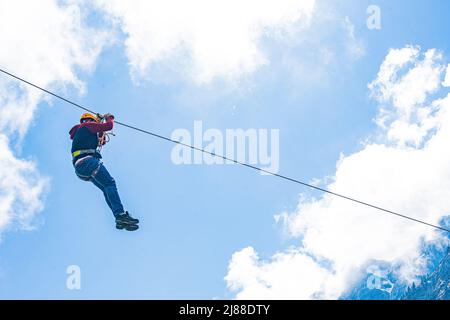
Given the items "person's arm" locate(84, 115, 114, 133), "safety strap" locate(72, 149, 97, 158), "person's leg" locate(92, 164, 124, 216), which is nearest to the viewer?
"person's leg" locate(92, 164, 124, 216)

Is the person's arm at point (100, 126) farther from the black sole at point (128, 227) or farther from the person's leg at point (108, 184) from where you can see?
the black sole at point (128, 227)

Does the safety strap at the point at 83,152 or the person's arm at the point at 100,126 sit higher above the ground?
the person's arm at the point at 100,126

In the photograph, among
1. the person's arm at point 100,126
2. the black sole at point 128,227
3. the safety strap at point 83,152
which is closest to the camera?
the black sole at point 128,227

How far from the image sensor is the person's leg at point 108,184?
1157cm

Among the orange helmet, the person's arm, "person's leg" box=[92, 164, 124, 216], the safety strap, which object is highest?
the orange helmet

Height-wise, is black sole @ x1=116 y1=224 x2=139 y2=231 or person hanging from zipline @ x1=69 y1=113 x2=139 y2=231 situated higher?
person hanging from zipline @ x1=69 y1=113 x2=139 y2=231

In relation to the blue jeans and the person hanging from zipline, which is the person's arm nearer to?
the person hanging from zipline

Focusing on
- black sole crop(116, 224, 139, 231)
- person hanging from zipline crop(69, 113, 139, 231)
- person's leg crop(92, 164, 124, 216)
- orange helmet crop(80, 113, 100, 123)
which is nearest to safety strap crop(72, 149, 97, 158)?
person hanging from zipline crop(69, 113, 139, 231)

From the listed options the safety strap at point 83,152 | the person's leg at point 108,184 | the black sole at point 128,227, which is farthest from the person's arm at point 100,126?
the black sole at point 128,227

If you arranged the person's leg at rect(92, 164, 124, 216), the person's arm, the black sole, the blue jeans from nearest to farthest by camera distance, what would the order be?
the black sole < the person's leg at rect(92, 164, 124, 216) < the blue jeans < the person's arm

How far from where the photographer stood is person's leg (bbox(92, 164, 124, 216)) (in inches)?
456

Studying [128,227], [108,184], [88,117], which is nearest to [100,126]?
[88,117]
